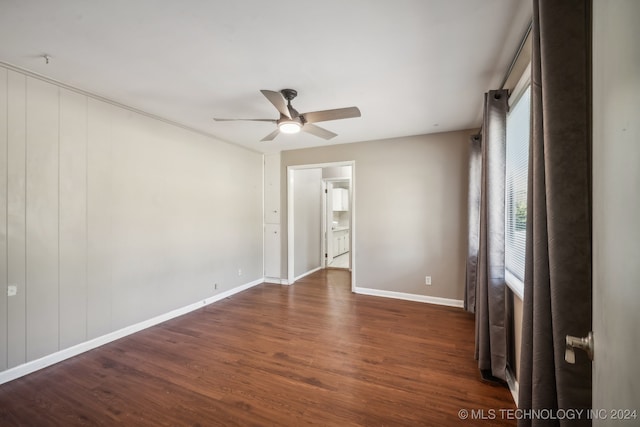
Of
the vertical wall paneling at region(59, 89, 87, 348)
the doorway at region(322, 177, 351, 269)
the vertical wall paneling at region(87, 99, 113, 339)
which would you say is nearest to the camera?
the vertical wall paneling at region(59, 89, 87, 348)

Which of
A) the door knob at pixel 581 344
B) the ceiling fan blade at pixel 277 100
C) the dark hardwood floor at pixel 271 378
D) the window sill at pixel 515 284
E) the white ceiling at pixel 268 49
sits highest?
the white ceiling at pixel 268 49

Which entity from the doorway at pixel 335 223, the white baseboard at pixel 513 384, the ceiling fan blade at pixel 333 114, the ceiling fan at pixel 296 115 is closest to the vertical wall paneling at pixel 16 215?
the ceiling fan at pixel 296 115

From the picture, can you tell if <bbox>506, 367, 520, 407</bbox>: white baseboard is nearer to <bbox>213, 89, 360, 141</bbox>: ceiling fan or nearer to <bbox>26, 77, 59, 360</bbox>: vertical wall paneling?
<bbox>213, 89, 360, 141</bbox>: ceiling fan

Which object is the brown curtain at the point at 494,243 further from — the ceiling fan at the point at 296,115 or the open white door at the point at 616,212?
the open white door at the point at 616,212

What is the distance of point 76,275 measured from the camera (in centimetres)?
254

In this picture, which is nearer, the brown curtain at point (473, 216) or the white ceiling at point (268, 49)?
the white ceiling at point (268, 49)

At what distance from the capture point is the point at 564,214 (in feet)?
3.02

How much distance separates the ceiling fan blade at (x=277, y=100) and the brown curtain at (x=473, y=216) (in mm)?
2494

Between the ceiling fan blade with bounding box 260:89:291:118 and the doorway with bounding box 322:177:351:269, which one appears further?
the doorway with bounding box 322:177:351:269

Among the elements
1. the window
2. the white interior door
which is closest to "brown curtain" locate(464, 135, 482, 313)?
the window

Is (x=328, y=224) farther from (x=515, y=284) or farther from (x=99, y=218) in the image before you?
(x=515, y=284)

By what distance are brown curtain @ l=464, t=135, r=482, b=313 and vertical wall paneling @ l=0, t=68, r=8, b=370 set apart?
15.5 feet

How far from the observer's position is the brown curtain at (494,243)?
2066mm

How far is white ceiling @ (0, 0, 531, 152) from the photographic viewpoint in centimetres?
157
